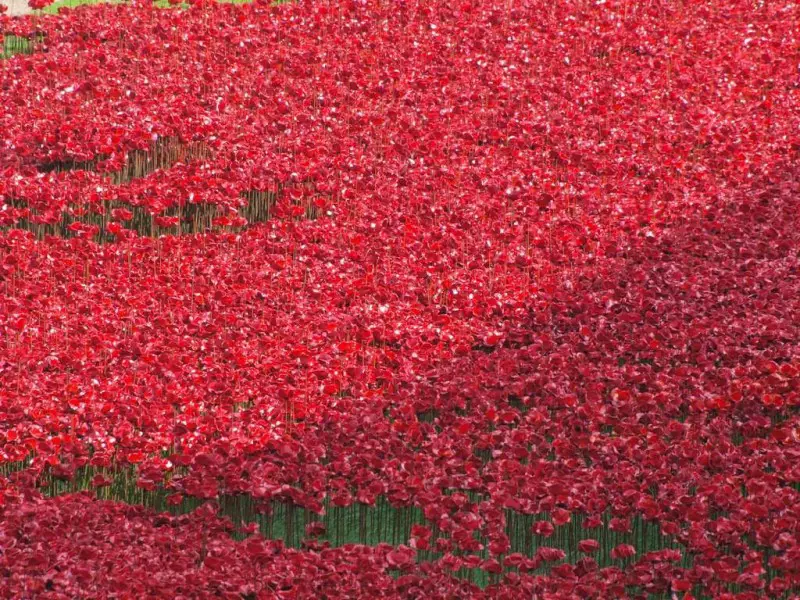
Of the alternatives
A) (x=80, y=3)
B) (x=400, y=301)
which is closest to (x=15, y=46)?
(x=80, y=3)

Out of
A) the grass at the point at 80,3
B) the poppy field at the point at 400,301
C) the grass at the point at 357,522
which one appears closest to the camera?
the poppy field at the point at 400,301

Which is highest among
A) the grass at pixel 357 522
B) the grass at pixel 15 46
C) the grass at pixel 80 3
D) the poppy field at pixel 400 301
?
the grass at pixel 80 3

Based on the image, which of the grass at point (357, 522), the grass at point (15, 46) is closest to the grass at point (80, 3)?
the grass at point (15, 46)

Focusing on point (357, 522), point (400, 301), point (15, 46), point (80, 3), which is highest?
point (80, 3)

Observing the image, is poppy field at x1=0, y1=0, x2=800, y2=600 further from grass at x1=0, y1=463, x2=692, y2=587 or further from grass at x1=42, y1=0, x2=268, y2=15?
grass at x1=42, y1=0, x2=268, y2=15

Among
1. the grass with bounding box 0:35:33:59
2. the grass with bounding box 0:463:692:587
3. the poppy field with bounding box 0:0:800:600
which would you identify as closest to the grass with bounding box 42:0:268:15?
the poppy field with bounding box 0:0:800:600

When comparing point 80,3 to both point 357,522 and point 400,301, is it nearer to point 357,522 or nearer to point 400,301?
point 400,301

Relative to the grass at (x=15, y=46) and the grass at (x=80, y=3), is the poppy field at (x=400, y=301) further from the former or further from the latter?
the grass at (x=80, y=3)

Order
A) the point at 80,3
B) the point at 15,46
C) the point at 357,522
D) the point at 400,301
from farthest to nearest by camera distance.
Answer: the point at 80,3, the point at 15,46, the point at 400,301, the point at 357,522

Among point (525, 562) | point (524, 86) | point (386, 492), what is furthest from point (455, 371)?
point (524, 86)
